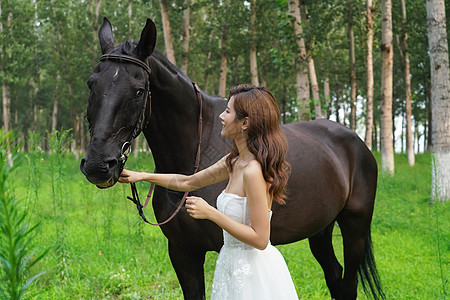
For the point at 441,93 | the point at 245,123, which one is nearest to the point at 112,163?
the point at 245,123

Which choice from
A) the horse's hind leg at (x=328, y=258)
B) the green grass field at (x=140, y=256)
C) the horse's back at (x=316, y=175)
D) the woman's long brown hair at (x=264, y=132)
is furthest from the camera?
the green grass field at (x=140, y=256)

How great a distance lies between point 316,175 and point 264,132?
1542 mm

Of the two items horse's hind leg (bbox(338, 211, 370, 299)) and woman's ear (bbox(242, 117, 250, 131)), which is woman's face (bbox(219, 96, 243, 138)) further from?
horse's hind leg (bbox(338, 211, 370, 299))

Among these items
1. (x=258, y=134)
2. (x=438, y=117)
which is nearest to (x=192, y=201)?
(x=258, y=134)

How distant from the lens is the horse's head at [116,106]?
2.11 metres

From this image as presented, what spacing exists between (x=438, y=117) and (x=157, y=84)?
7.78 meters

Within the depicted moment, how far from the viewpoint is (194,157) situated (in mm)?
2842

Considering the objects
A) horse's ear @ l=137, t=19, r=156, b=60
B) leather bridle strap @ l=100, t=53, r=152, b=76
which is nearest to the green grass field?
leather bridle strap @ l=100, t=53, r=152, b=76

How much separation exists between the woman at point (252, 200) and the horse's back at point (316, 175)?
1.02 meters

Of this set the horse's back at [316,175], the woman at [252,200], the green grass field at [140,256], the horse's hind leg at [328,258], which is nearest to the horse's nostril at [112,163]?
the woman at [252,200]

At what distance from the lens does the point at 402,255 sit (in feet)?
19.6

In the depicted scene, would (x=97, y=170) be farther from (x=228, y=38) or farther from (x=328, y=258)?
(x=228, y=38)

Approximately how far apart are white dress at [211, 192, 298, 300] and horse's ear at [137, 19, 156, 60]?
3.62ft

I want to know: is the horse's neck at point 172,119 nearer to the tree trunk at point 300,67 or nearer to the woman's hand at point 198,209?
the woman's hand at point 198,209
